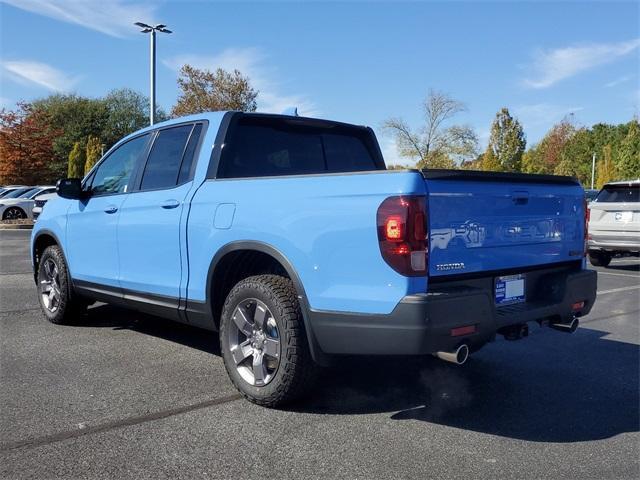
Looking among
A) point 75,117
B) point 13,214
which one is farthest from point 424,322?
point 75,117

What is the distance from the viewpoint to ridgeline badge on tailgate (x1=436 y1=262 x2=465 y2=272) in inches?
126

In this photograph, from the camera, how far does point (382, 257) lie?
312 cm

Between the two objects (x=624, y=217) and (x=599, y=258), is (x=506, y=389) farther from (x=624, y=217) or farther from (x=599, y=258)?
(x=599, y=258)

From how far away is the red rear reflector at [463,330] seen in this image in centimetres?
314

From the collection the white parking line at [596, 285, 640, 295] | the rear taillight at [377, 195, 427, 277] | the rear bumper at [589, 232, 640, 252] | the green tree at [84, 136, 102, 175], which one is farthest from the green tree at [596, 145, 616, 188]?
the rear taillight at [377, 195, 427, 277]

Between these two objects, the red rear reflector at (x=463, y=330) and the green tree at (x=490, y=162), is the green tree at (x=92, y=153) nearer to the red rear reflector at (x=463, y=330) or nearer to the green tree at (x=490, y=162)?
the green tree at (x=490, y=162)

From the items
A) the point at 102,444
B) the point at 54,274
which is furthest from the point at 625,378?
the point at 54,274

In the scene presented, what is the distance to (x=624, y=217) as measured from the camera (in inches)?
440

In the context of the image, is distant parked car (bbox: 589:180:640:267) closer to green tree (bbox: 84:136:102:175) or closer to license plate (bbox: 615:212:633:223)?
license plate (bbox: 615:212:633:223)

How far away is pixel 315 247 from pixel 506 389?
1.89m

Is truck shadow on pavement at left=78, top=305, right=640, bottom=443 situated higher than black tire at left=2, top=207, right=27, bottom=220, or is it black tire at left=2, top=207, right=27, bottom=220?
black tire at left=2, top=207, right=27, bottom=220

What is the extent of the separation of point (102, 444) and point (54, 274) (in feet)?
11.0

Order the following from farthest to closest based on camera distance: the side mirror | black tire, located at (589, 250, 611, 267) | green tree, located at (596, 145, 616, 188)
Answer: green tree, located at (596, 145, 616, 188)
black tire, located at (589, 250, 611, 267)
the side mirror

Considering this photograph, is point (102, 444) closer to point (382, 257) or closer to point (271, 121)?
point (382, 257)
